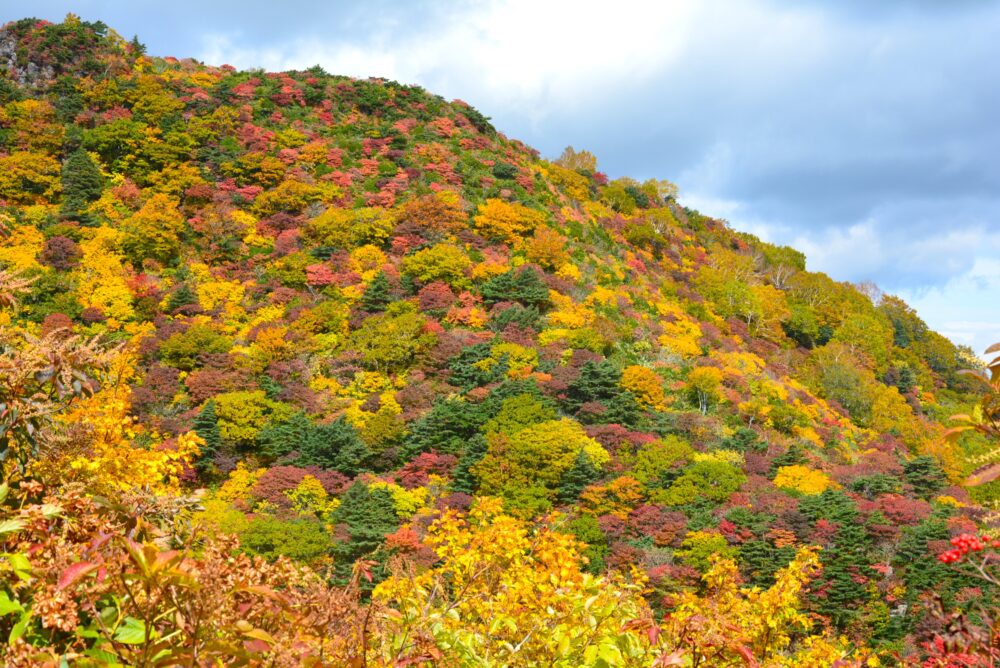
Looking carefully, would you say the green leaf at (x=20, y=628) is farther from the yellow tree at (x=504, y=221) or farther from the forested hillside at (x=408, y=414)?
the yellow tree at (x=504, y=221)

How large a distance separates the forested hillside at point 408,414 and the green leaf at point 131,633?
0.04 ft

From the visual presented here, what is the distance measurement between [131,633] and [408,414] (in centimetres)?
1844

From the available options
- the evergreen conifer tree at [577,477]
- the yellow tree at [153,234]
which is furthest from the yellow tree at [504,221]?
the evergreen conifer tree at [577,477]

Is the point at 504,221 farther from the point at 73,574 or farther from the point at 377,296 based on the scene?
the point at 73,574

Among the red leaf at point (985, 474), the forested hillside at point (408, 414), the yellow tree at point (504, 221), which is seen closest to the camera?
the red leaf at point (985, 474)

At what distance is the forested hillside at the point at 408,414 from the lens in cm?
248

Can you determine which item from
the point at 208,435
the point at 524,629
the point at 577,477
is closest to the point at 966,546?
the point at 524,629

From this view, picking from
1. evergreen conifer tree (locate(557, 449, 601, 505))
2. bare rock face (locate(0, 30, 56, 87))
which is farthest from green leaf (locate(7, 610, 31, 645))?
bare rock face (locate(0, 30, 56, 87))

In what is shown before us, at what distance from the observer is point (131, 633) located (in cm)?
176

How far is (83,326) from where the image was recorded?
2214 centimetres

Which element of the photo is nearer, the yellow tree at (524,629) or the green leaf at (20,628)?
the green leaf at (20,628)

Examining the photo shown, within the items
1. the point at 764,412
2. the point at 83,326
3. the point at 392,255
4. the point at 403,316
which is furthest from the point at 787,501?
the point at 83,326

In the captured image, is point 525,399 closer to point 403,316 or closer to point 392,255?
point 403,316

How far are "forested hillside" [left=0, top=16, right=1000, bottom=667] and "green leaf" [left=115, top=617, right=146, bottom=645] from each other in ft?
0.04
